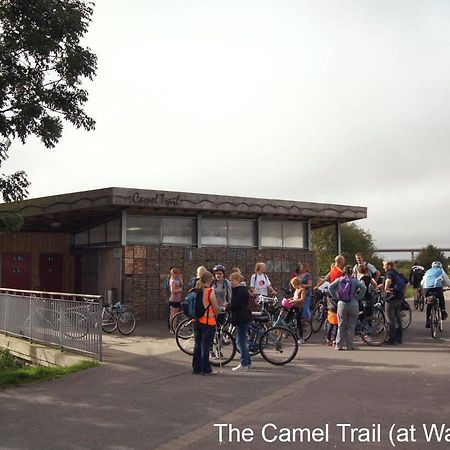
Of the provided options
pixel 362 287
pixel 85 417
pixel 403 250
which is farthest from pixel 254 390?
pixel 403 250

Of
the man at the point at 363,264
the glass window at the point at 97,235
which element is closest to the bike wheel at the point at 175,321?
the man at the point at 363,264

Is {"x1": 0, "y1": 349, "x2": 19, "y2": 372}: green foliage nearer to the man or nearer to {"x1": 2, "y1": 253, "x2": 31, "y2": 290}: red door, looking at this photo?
the man

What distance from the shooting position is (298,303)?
41.8ft

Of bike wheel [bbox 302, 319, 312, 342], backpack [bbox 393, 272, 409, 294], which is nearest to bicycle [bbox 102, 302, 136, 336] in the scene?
bike wheel [bbox 302, 319, 312, 342]

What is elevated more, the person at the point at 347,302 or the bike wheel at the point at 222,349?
the person at the point at 347,302

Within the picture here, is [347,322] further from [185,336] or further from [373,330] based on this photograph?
[185,336]

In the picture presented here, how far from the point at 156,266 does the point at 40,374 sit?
310 inches

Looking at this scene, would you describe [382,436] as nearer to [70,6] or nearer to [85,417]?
[85,417]

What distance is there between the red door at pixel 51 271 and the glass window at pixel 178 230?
5.21m

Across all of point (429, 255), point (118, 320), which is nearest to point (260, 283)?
point (118, 320)

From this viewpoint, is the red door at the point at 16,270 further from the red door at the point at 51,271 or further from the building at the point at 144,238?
the red door at the point at 51,271

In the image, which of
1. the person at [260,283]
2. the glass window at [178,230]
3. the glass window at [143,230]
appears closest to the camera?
the person at [260,283]

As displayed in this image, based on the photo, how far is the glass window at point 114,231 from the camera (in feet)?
59.5

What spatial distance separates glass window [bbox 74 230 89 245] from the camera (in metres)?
20.7
